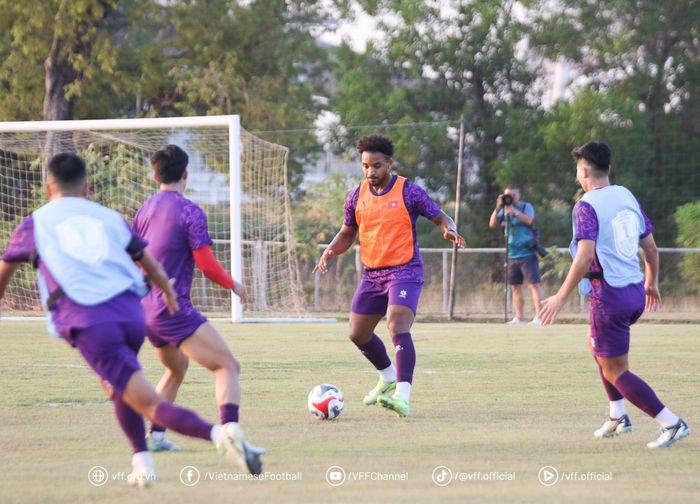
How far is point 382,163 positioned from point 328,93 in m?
28.0

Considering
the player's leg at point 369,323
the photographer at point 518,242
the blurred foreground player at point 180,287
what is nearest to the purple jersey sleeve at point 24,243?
the blurred foreground player at point 180,287

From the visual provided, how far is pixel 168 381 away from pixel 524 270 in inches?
469

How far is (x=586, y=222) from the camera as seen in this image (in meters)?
6.94

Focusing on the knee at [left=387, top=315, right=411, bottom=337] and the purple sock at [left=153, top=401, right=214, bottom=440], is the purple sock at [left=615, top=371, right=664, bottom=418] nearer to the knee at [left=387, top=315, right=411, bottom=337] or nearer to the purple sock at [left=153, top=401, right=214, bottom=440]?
the knee at [left=387, top=315, right=411, bottom=337]

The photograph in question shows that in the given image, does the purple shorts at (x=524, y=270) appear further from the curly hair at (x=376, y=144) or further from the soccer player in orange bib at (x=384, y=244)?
the curly hair at (x=376, y=144)

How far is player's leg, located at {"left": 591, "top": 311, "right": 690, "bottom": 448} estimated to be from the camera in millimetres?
6816

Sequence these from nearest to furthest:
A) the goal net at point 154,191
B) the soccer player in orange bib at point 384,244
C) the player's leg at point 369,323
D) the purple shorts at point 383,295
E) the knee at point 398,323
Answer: the knee at point 398,323 < the purple shorts at point 383,295 < the soccer player in orange bib at point 384,244 < the player's leg at point 369,323 < the goal net at point 154,191

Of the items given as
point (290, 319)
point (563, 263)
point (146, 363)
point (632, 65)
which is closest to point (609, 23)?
point (632, 65)

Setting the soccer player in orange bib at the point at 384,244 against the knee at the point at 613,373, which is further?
the soccer player in orange bib at the point at 384,244

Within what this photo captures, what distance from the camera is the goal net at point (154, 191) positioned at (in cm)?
2045

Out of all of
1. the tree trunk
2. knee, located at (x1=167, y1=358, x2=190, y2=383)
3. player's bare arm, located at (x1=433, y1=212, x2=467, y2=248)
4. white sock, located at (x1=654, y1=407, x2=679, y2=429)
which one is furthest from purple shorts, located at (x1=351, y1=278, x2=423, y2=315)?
the tree trunk

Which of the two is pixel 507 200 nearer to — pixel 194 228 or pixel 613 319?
pixel 613 319

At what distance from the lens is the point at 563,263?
23.8 meters

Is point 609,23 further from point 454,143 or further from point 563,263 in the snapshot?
point 563,263
